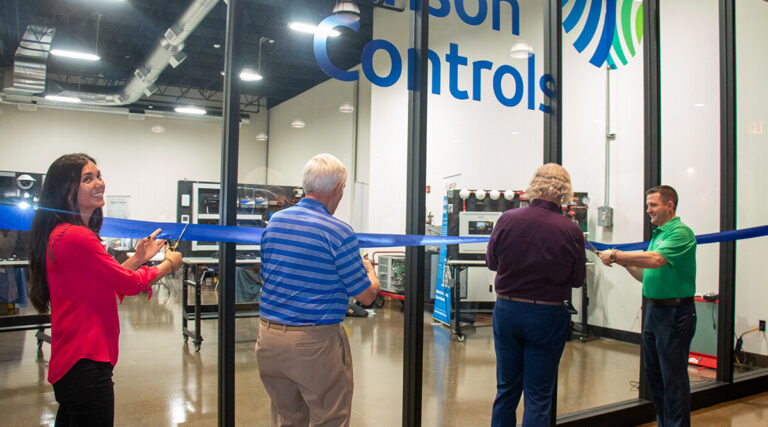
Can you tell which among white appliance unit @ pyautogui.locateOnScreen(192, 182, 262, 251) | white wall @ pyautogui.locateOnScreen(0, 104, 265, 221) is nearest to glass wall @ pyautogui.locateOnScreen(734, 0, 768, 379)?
white wall @ pyautogui.locateOnScreen(0, 104, 265, 221)

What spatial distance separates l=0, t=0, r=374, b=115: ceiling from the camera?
232 centimetres

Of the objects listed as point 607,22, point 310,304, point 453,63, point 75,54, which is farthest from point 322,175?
point 607,22

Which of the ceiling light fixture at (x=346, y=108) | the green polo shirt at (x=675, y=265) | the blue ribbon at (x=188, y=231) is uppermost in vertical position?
the ceiling light fixture at (x=346, y=108)

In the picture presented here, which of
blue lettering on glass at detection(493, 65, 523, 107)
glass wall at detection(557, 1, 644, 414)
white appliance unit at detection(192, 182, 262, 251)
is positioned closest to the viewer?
white appliance unit at detection(192, 182, 262, 251)

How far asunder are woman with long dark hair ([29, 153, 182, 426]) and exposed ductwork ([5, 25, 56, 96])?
710 millimetres

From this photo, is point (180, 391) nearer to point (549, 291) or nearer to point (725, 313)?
point (549, 291)

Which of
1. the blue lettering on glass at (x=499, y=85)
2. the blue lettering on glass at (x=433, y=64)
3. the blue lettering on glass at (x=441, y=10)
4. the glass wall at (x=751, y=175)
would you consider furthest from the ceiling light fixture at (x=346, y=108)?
the glass wall at (x=751, y=175)

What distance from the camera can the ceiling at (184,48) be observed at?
232 cm

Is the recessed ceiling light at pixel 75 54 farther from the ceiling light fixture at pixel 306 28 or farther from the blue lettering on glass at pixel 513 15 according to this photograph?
the blue lettering on glass at pixel 513 15

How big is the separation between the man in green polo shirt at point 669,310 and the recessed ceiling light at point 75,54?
2.92 m

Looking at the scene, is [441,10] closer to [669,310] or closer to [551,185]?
[551,185]

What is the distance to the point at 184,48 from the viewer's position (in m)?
2.62

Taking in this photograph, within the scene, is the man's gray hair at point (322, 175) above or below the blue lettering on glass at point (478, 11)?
below

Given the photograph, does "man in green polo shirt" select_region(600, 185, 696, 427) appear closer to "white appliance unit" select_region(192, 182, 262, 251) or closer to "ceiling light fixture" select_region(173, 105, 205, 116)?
"white appliance unit" select_region(192, 182, 262, 251)
